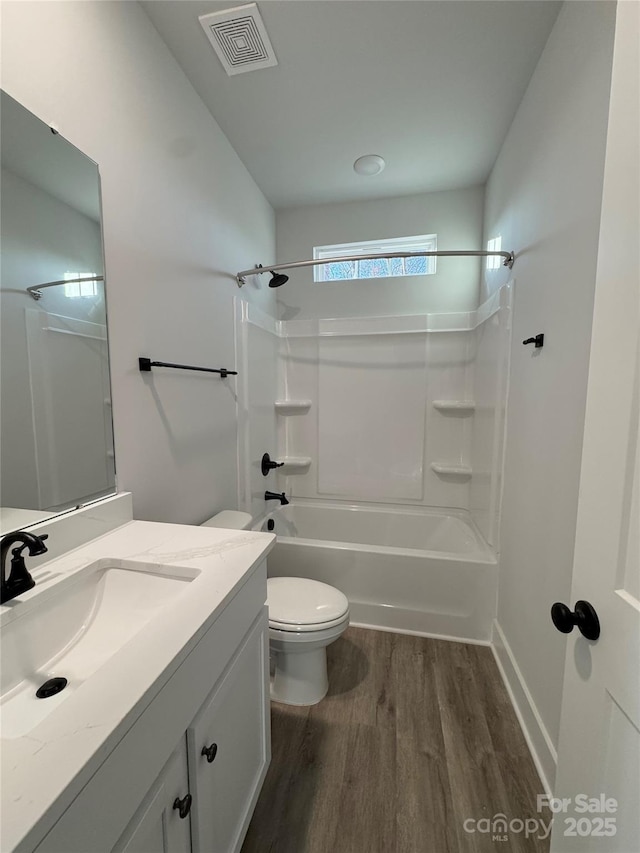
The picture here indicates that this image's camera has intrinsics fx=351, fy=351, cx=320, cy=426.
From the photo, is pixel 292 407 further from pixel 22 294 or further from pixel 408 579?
pixel 22 294

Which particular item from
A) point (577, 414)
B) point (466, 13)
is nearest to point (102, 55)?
point (466, 13)

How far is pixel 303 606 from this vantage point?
1.49m

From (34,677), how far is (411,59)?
7.63 ft

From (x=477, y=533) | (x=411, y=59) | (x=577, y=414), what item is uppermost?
(x=411, y=59)

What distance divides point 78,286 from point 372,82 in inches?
59.9

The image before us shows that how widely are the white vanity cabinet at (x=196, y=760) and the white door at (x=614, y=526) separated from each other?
28.0 inches

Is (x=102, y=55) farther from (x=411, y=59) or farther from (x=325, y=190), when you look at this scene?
(x=325, y=190)

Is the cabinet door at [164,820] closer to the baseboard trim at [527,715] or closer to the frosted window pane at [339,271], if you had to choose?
the baseboard trim at [527,715]

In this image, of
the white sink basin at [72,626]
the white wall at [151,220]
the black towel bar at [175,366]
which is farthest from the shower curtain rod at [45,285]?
the white sink basin at [72,626]

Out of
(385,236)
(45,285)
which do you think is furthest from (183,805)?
(385,236)

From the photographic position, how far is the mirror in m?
0.84

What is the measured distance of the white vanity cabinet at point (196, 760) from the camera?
462 mm

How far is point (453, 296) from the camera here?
2.49 meters

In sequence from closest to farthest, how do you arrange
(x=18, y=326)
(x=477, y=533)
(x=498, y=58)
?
(x=18, y=326) < (x=498, y=58) < (x=477, y=533)
